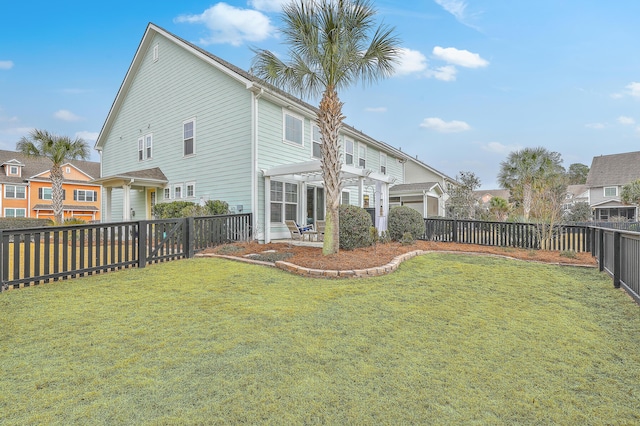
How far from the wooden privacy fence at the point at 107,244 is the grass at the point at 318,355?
24.5 inches

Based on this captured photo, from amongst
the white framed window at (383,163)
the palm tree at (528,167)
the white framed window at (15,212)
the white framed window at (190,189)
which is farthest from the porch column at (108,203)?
the palm tree at (528,167)

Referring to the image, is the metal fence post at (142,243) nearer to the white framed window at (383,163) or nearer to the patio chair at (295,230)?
the patio chair at (295,230)

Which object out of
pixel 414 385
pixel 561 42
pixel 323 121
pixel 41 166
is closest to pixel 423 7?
pixel 561 42

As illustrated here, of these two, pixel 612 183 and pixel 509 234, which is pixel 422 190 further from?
pixel 612 183

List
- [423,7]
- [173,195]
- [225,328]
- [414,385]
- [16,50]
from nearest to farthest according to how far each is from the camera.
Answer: [414,385] → [225,328] → [423,7] → [173,195] → [16,50]

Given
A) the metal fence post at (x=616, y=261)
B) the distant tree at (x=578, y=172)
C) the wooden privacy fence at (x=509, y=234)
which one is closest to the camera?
the metal fence post at (x=616, y=261)

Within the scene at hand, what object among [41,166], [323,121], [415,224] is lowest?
[415,224]

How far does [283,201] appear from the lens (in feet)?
42.3

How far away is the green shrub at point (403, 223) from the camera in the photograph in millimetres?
12031

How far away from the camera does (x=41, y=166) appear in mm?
34781

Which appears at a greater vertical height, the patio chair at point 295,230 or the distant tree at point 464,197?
the distant tree at point 464,197

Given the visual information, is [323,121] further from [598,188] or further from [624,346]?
[598,188]

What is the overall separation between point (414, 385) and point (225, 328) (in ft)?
7.51

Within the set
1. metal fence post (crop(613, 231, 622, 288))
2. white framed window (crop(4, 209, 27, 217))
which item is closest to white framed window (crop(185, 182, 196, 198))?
metal fence post (crop(613, 231, 622, 288))
